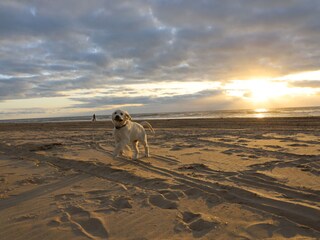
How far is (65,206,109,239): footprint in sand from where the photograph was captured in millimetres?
3453

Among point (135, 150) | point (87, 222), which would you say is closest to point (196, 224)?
point (87, 222)

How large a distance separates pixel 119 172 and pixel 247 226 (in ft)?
11.4

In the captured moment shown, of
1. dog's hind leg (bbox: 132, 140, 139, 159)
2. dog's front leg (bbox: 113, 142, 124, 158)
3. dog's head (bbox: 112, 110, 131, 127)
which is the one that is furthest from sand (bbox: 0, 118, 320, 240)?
dog's head (bbox: 112, 110, 131, 127)

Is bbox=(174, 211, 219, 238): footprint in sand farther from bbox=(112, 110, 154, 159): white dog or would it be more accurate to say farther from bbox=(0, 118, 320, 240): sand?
bbox=(112, 110, 154, 159): white dog

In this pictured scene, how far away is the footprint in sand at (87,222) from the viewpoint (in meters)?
3.45

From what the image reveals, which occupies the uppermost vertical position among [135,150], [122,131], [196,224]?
[122,131]

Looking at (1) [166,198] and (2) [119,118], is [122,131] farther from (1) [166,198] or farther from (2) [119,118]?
(1) [166,198]

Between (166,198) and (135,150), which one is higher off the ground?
(135,150)

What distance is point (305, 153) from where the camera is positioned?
798 centimetres

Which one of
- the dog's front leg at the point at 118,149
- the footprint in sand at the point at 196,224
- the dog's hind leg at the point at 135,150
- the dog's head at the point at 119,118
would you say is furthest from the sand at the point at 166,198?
the dog's head at the point at 119,118

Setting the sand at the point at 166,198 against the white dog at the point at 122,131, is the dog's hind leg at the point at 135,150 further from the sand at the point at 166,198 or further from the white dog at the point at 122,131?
the sand at the point at 166,198

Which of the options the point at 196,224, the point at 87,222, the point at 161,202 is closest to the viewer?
the point at 196,224

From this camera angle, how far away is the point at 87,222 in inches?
148

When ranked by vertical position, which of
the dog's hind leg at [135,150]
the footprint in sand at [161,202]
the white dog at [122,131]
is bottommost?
the footprint in sand at [161,202]
